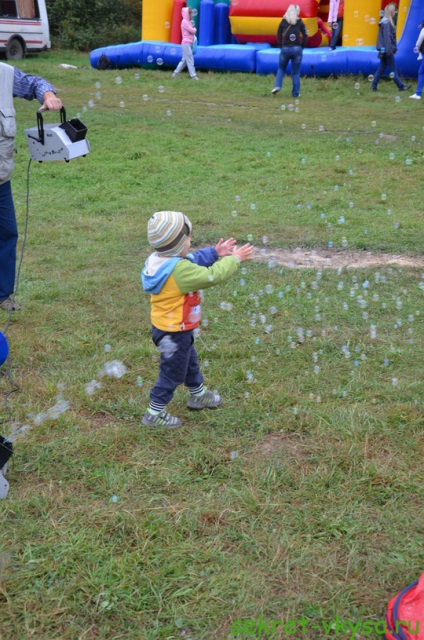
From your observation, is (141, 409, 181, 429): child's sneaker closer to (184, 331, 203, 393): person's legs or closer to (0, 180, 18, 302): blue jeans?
(184, 331, 203, 393): person's legs

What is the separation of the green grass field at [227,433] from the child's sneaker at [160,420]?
0.18ft

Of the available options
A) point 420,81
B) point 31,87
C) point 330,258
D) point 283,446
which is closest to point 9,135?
point 31,87

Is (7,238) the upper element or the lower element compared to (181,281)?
lower

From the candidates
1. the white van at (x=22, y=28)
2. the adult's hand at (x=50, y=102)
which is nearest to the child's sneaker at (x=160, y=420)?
the adult's hand at (x=50, y=102)

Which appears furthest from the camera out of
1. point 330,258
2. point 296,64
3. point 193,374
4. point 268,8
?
point 268,8

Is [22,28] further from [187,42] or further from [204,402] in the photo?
[204,402]

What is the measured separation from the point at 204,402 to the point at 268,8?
15132mm

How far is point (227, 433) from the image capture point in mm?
3484

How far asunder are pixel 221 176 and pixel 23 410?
5.65m

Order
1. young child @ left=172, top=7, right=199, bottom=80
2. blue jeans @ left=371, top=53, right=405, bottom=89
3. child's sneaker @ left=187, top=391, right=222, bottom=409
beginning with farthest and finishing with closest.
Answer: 1. young child @ left=172, top=7, right=199, bottom=80
2. blue jeans @ left=371, top=53, right=405, bottom=89
3. child's sneaker @ left=187, top=391, right=222, bottom=409

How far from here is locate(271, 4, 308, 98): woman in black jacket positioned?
536 inches

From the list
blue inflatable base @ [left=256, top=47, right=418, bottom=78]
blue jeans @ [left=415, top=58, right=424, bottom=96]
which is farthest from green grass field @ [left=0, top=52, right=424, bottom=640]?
blue inflatable base @ [left=256, top=47, right=418, bottom=78]

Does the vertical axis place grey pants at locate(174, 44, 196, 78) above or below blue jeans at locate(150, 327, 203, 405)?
below

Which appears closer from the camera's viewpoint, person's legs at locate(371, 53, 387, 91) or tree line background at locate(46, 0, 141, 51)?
person's legs at locate(371, 53, 387, 91)
